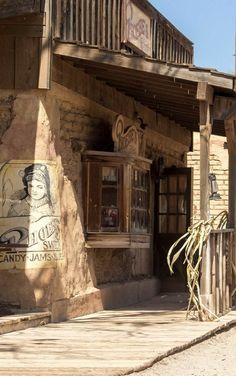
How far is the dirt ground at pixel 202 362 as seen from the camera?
6957 millimetres

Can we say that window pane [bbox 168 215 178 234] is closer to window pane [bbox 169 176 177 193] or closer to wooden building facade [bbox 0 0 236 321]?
window pane [bbox 169 176 177 193]

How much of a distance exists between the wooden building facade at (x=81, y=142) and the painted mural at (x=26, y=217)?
1cm

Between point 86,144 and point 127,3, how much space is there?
2.94 metres

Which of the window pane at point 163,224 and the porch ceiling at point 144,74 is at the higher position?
the porch ceiling at point 144,74

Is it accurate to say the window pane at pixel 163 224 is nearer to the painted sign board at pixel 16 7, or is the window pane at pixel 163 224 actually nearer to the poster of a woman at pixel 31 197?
the poster of a woman at pixel 31 197

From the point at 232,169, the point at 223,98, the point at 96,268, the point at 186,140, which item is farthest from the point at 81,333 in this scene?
the point at 186,140

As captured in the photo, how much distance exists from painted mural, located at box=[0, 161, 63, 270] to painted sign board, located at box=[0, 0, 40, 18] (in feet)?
5.47

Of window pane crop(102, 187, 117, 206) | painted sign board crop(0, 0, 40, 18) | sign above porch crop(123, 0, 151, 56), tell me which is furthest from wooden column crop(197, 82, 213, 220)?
sign above porch crop(123, 0, 151, 56)

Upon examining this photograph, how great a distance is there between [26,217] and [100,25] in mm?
3631

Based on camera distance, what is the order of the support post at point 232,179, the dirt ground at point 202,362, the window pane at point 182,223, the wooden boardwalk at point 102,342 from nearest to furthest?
the wooden boardwalk at point 102,342, the dirt ground at point 202,362, the support post at point 232,179, the window pane at point 182,223

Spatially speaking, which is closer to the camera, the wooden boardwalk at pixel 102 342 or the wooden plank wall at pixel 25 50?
the wooden boardwalk at pixel 102 342

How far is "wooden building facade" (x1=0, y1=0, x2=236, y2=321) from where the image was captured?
9.77m

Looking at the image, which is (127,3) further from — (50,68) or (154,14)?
(50,68)

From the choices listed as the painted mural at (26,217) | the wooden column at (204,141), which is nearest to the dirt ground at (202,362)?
the wooden column at (204,141)
